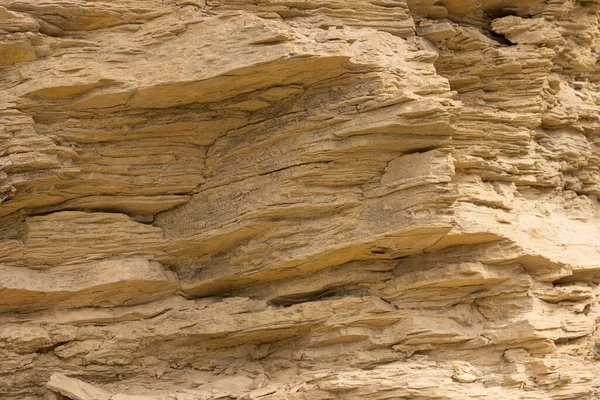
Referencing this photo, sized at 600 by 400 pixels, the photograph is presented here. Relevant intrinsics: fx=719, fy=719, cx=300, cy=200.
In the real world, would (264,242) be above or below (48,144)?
below

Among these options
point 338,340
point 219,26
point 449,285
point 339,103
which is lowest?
point 338,340

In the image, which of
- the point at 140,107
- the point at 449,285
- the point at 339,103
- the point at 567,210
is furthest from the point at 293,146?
the point at 567,210

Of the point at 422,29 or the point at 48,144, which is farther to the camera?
the point at 422,29

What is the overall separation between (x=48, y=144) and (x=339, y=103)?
14.3ft

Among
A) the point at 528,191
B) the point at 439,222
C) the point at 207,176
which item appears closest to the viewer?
the point at 439,222

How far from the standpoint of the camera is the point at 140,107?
10984mm

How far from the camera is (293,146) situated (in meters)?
11.0

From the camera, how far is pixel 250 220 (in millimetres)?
10938

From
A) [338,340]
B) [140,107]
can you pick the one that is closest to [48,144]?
[140,107]

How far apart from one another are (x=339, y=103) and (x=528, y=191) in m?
4.00

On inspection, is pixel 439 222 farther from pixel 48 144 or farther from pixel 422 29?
pixel 48 144

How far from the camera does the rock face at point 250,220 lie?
10633 mm

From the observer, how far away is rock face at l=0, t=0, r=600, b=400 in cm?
1063

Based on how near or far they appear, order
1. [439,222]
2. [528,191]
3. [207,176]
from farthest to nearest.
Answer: [528,191] < [207,176] < [439,222]
